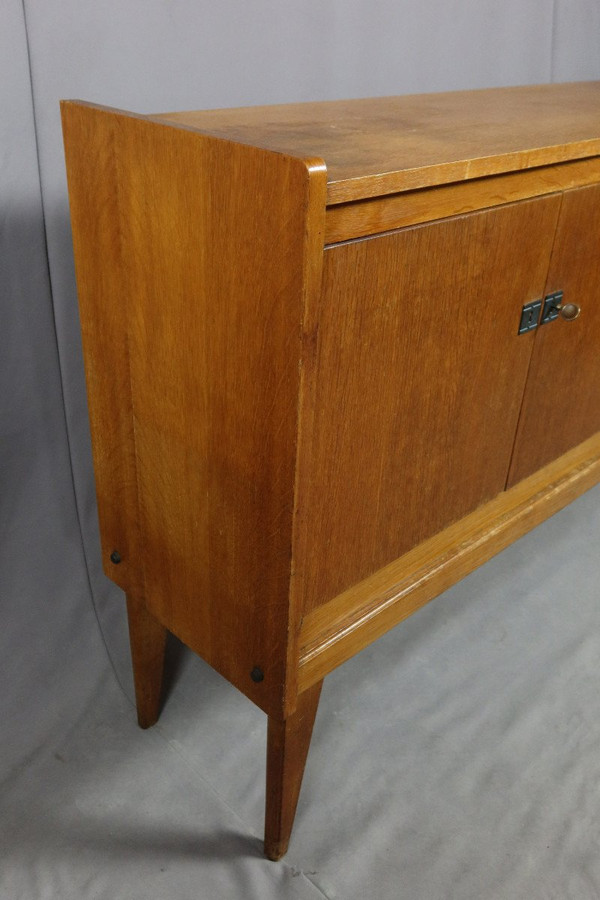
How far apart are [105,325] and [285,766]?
575 mm

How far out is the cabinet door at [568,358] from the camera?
111cm

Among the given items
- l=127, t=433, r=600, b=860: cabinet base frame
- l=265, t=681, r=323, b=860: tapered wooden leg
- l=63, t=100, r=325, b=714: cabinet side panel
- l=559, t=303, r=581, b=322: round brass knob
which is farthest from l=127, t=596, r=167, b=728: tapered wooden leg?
l=559, t=303, r=581, b=322: round brass knob

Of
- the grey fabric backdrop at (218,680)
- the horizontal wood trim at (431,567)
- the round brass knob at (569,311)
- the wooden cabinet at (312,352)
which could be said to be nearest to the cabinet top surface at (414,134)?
the wooden cabinet at (312,352)

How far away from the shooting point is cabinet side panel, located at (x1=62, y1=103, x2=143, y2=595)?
94 centimetres

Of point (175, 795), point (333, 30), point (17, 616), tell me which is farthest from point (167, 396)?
point (333, 30)

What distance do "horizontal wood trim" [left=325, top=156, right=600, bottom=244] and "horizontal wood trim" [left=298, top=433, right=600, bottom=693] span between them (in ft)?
1.44

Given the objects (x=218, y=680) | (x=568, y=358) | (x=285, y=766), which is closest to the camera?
(x=285, y=766)

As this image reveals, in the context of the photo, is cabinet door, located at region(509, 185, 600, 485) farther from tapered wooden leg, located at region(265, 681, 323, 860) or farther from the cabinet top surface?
tapered wooden leg, located at region(265, 681, 323, 860)

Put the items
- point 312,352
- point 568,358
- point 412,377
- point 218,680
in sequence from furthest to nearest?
point 218,680
point 568,358
point 412,377
point 312,352

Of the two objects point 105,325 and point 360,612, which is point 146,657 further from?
point 105,325

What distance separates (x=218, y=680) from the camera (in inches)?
57.7

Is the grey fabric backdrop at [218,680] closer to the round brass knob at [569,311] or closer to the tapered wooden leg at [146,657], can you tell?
the tapered wooden leg at [146,657]

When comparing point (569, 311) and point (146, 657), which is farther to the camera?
point (146, 657)

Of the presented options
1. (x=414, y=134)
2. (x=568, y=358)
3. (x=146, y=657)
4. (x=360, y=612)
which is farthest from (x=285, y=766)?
(x=414, y=134)
